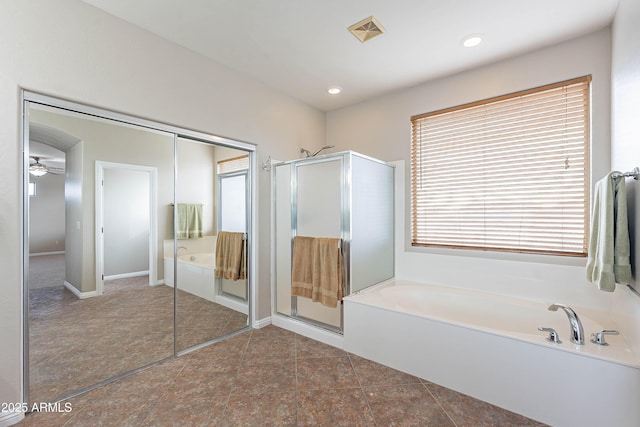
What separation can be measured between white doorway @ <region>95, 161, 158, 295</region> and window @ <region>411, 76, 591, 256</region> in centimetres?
260

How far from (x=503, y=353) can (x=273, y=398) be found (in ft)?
5.05

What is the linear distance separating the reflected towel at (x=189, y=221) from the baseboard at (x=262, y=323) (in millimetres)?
1158

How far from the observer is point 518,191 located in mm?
2520

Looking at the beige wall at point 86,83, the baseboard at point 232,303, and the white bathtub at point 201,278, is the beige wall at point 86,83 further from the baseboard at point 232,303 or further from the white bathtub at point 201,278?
the baseboard at point 232,303

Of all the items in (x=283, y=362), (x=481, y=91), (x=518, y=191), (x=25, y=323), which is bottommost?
(x=283, y=362)

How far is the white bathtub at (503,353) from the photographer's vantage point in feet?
4.91

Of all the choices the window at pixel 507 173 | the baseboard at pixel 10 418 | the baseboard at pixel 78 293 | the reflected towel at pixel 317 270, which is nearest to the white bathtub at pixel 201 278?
the baseboard at pixel 78 293

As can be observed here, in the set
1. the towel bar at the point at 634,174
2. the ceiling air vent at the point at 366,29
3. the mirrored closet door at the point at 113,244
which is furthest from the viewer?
the ceiling air vent at the point at 366,29

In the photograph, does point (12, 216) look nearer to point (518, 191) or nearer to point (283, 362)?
point (283, 362)

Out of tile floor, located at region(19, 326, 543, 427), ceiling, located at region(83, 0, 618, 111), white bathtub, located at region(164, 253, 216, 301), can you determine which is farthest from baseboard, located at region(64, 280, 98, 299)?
ceiling, located at region(83, 0, 618, 111)

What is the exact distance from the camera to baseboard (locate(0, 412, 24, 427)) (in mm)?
1566

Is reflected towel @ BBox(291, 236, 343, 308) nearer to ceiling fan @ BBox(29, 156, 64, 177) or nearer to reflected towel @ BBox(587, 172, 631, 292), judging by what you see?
reflected towel @ BBox(587, 172, 631, 292)

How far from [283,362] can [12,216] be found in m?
2.07

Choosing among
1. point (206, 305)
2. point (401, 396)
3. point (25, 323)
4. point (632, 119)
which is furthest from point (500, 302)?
point (25, 323)
